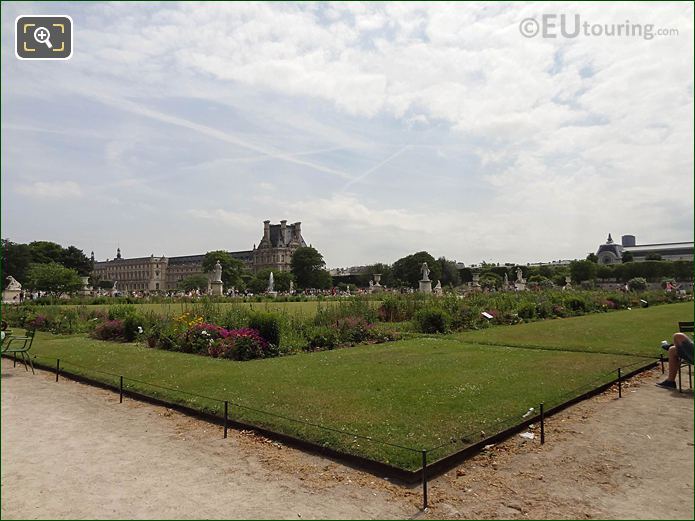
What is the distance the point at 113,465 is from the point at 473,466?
3.59 metres

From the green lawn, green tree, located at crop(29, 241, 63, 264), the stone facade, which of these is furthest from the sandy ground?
the stone facade

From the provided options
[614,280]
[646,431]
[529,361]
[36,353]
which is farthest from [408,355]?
[614,280]

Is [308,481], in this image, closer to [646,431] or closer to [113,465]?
[113,465]

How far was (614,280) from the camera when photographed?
80.7m

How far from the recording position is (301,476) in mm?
4828

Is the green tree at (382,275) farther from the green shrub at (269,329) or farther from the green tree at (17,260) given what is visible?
the green shrub at (269,329)

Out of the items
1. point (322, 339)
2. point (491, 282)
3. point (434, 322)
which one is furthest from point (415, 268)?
point (322, 339)

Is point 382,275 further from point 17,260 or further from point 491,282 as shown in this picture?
point 17,260

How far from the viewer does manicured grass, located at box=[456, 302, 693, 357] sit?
1287cm

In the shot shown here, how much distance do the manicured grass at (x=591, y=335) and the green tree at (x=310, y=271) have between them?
66.9 metres

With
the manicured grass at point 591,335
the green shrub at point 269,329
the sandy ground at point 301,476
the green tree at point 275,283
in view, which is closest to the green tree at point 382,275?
the green tree at point 275,283

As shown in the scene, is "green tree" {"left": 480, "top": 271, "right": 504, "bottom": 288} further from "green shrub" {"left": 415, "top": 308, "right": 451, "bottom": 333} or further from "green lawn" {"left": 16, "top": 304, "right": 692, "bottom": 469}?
"green lawn" {"left": 16, "top": 304, "right": 692, "bottom": 469}

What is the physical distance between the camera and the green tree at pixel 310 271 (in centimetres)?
8512

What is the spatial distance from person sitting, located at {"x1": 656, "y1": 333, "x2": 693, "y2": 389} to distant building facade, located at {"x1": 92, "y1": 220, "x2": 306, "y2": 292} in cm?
11181
